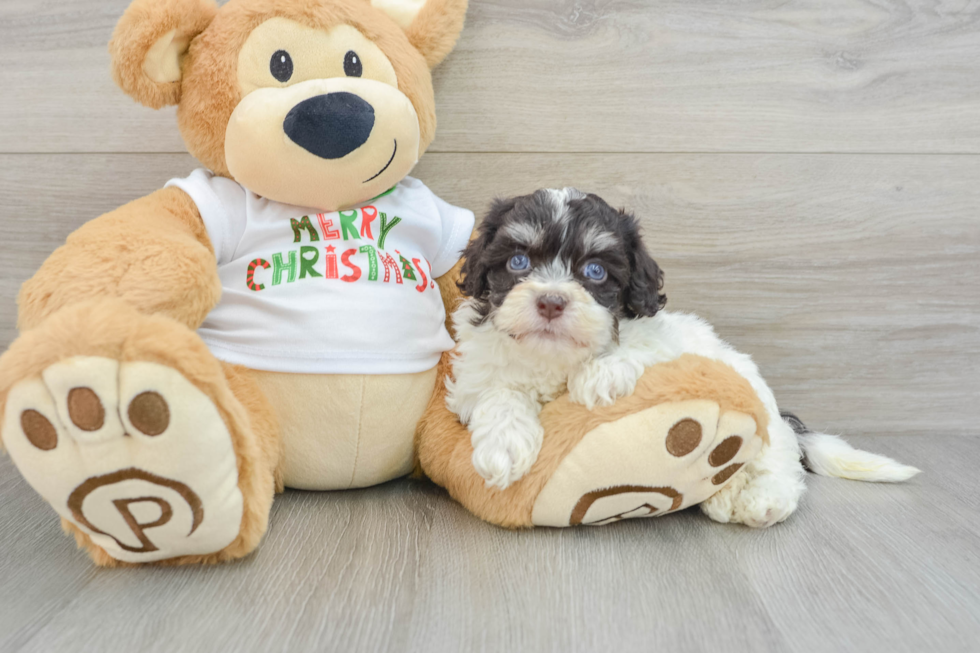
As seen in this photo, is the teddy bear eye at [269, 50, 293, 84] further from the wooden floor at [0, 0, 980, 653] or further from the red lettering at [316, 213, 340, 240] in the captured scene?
the wooden floor at [0, 0, 980, 653]

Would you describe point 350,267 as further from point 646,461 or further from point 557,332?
point 646,461

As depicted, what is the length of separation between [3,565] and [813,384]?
1910 millimetres

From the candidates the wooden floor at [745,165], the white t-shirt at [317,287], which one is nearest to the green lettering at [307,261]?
the white t-shirt at [317,287]

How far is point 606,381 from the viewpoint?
122 centimetres

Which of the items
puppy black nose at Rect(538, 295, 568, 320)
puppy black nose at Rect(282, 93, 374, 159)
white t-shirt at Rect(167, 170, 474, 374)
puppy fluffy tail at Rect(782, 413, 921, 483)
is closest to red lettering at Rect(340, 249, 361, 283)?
white t-shirt at Rect(167, 170, 474, 374)

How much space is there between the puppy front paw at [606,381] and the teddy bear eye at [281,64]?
31.9 inches

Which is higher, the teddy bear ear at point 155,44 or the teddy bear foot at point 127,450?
the teddy bear ear at point 155,44

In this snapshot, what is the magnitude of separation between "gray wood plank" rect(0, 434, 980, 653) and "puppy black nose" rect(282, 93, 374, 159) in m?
0.72

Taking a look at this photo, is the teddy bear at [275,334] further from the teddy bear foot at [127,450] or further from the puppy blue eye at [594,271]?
the puppy blue eye at [594,271]

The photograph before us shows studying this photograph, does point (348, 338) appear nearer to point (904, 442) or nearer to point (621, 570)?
point (621, 570)

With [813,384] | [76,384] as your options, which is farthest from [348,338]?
[813,384]

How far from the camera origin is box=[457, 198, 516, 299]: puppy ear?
1312 millimetres

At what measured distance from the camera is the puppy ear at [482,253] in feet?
4.30

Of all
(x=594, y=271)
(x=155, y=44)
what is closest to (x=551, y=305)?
(x=594, y=271)
